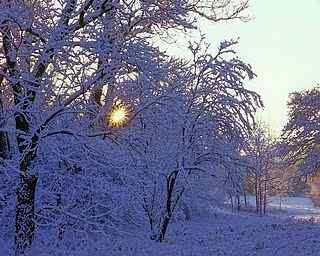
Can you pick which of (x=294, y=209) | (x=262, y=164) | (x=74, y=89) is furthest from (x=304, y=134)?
(x=294, y=209)

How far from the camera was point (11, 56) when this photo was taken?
30.8 feet

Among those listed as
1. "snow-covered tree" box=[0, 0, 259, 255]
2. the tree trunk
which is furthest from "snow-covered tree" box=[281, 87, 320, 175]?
the tree trunk

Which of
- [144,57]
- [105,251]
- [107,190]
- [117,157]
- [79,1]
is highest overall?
[79,1]

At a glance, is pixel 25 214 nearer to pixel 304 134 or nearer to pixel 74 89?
pixel 74 89

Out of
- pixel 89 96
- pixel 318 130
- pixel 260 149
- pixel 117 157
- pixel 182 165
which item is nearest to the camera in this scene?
pixel 89 96

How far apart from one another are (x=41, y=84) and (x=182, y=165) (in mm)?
8514

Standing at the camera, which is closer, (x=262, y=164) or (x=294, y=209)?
(x=262, y=164)

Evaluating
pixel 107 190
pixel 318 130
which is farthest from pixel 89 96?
pixel 318 130

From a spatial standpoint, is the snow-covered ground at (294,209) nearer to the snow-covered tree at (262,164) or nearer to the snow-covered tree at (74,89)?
the snow-covered tree at (262,164)

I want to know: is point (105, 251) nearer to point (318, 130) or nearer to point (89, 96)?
point (89, 96)

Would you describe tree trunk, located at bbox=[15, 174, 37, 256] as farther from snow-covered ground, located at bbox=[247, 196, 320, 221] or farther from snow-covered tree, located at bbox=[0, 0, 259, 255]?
snow-covered ground, located at bbox=[247, 196, 320, 221]

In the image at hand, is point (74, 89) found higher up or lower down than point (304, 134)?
lower down

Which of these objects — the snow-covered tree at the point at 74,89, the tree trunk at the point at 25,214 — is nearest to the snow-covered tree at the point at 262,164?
the snow-covered tree at the point at 74,89

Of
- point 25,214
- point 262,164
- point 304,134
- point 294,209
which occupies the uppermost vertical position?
point 262,164
